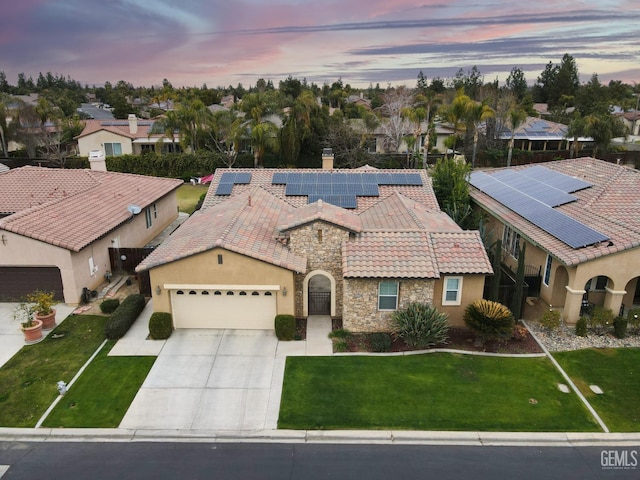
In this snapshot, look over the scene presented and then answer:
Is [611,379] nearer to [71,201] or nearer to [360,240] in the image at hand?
[360,240]

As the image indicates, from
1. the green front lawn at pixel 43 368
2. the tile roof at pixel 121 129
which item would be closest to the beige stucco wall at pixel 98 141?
the tile roof at pixel 121 129

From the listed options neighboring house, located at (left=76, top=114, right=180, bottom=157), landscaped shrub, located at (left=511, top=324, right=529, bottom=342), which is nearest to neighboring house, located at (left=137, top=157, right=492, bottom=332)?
landscaped shrub, located at (left=511, top=324, right=529, bottom=342)

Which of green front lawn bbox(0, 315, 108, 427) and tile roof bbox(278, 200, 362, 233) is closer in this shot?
green front lawn bbox(0, 315, 108, 427)

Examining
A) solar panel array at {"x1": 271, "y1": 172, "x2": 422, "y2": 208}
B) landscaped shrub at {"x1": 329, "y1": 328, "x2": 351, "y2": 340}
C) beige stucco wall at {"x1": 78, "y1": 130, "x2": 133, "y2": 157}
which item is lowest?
landscaped shrub at {"x1": 329, "y1": 328, "x2": 351, "y2": 340}

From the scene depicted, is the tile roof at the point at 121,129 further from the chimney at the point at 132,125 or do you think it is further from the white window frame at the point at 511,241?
the white window frame at the point at 511,241

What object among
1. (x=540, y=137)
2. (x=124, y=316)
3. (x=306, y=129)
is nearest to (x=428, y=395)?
(x=124, y=316)

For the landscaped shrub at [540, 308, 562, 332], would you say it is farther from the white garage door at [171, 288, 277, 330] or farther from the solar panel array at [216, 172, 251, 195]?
the solar panel array at [216, 172, 251, 195]
